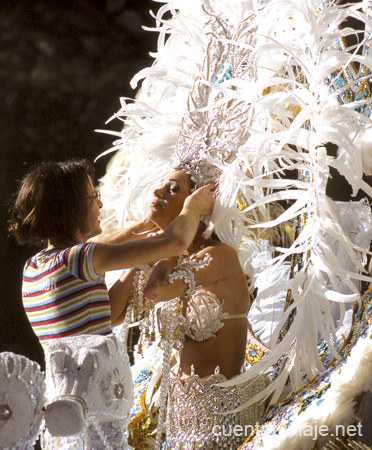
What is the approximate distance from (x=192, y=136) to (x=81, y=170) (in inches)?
13.8

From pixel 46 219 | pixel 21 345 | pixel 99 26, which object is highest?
pixel 99 26

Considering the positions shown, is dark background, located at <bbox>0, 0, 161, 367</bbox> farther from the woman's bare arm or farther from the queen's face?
the woman's bare arm

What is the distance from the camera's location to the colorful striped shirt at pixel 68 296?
152 cm

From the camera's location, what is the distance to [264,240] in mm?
2250

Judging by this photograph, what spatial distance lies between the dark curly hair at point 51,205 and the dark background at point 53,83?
6.19 ft

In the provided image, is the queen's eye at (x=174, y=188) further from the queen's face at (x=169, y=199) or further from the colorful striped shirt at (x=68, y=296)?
the colorful striped shirt at (x=68, y=296)

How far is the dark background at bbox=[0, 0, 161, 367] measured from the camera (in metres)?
3.52

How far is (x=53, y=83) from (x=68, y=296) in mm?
2317

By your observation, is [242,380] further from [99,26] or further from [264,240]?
[99,26]

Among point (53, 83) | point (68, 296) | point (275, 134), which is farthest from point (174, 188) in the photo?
point (53, 83)

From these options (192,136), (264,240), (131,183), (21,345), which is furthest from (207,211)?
(21,345)

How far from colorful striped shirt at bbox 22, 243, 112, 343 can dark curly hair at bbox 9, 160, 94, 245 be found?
0.25ft

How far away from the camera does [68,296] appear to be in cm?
153

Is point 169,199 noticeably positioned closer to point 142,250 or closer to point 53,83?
point 142,250
